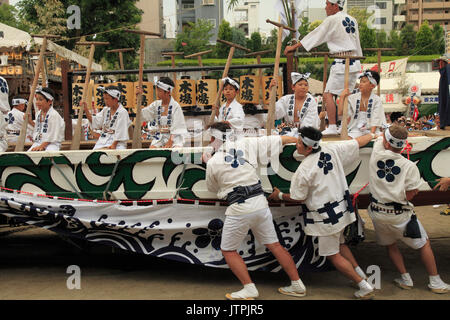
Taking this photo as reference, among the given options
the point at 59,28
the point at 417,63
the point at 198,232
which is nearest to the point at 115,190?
the point at 198,232

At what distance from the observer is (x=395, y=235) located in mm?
4926

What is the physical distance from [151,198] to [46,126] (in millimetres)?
1777

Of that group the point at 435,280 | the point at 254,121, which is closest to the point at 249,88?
the point at 254,121

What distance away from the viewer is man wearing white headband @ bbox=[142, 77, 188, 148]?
6203 mm

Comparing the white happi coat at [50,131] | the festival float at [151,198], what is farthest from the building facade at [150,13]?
the festival float at [151,198]

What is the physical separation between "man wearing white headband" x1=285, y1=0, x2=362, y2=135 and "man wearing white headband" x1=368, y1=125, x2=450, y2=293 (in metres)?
1.41

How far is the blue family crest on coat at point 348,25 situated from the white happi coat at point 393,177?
6.15 feet

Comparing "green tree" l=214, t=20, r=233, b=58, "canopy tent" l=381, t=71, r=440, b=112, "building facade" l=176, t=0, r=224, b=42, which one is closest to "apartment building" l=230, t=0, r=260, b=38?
"building facade" l=176, t=0, r=224, b=42

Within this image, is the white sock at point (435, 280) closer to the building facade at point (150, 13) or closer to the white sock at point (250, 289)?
the white sock at point (250, 289)

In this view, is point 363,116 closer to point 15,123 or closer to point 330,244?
point 330,244

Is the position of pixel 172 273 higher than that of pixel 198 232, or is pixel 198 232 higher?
pixel 198 232

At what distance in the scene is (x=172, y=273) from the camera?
575 centimetres

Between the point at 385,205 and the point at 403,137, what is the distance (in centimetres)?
66

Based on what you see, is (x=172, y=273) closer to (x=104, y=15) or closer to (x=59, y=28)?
(x=59, y=28)
